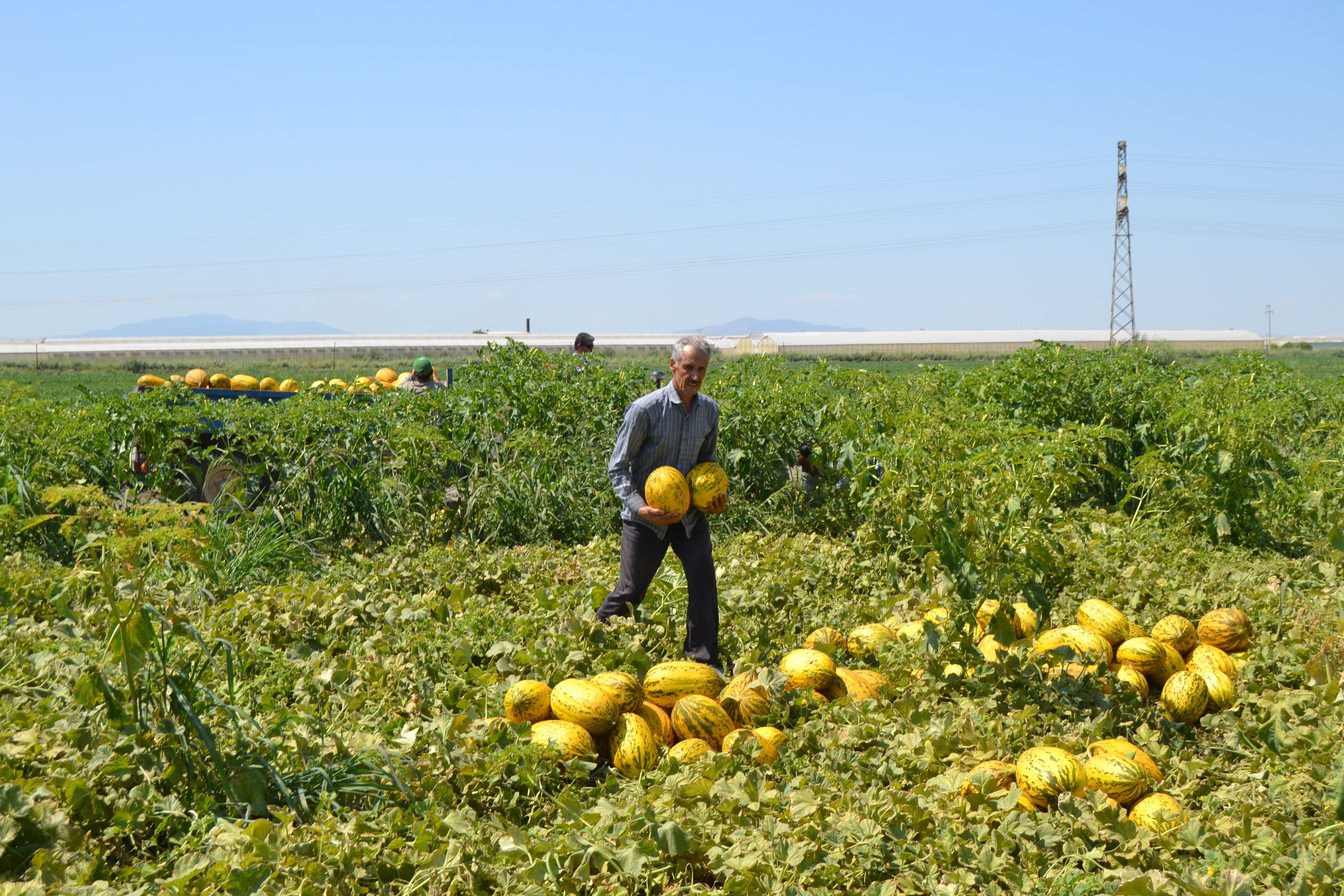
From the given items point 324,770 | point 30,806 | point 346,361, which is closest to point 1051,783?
point 324,770

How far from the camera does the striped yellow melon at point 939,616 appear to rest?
4.86 metres

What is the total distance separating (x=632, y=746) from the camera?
396cm

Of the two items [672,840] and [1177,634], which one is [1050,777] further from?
[1177,634]

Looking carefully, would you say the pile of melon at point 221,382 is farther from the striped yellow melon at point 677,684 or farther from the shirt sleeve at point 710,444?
the striped yellow melon at point 677,684

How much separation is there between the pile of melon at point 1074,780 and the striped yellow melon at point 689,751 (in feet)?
3.37

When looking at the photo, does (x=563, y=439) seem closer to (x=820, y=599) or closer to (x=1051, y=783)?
(x=820, y=599)

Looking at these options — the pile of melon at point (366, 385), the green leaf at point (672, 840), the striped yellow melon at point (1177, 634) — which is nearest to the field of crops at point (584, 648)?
the green leaf at point (672, 840)

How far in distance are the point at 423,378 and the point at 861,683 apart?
763 cm

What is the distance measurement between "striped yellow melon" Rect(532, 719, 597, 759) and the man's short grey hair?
2.05 meters

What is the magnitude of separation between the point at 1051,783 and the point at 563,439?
6.13 metres

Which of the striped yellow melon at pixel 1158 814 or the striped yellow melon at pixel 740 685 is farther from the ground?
the striped yellow melon at pixel 740 685

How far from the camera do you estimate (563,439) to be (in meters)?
9.10

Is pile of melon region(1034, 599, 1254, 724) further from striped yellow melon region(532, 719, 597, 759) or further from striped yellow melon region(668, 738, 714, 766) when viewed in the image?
striped yellow melon region(532, 719, 597, 759)

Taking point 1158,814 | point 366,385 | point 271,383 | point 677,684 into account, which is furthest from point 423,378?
point 1158,814
